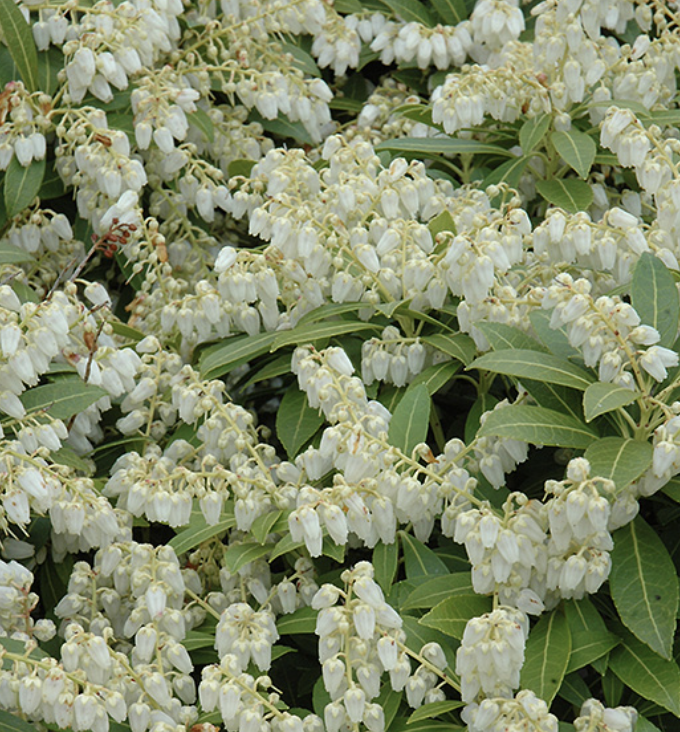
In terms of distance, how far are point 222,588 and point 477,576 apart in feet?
2.77

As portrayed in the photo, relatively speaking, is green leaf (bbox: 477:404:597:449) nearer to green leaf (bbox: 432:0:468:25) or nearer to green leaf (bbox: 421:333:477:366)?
green leaf (bbox: 421:333:477:366)

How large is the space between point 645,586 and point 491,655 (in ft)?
1.57

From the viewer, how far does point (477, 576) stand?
285 cm

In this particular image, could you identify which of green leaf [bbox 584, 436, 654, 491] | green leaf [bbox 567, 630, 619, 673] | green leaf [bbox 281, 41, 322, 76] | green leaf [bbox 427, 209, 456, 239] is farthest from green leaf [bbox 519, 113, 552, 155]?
green leaf [bbox 567, 630, 619, 673]

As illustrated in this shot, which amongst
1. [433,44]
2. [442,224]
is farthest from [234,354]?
[433,44]

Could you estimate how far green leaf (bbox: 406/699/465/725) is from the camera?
2.74 metres

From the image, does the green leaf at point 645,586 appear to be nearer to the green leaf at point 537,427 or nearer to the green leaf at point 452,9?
the green leaf at point 537,427

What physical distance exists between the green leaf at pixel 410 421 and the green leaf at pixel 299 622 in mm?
502

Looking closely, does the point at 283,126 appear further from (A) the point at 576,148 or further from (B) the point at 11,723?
(B) the point at 11,723

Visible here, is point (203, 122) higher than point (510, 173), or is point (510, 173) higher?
point (203, 122)

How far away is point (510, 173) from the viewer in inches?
166

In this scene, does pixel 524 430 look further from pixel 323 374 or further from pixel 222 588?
pixel 222 588

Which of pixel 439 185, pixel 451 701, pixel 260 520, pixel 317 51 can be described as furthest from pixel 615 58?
pixel 451 701

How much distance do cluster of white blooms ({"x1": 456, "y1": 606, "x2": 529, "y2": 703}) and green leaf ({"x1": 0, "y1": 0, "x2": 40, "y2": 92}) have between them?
8.93 ft
